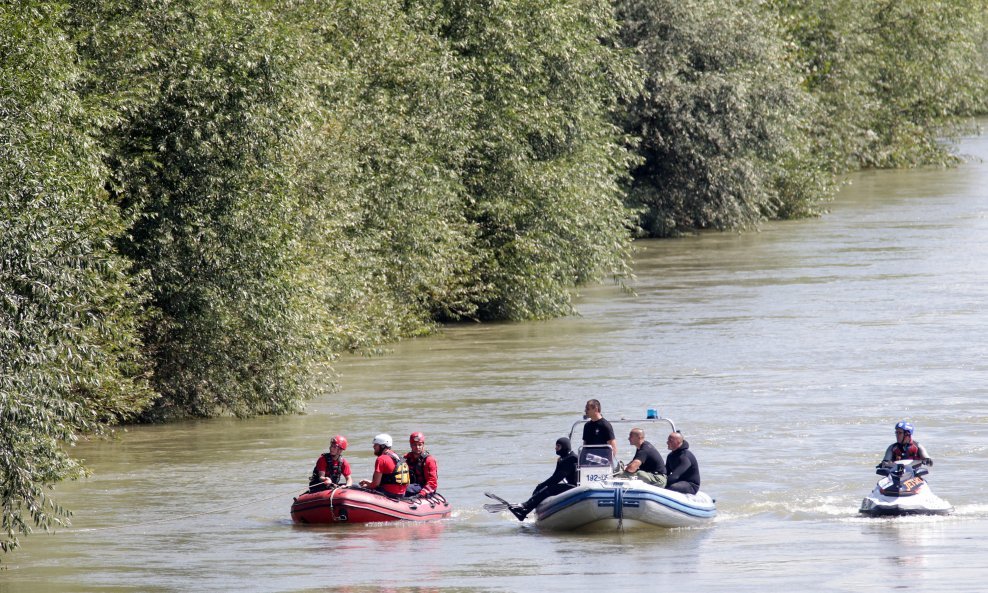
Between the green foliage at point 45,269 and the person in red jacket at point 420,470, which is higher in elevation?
the green foliage at point 45,269

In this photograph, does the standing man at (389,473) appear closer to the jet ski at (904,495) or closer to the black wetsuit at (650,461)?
the black wetsuit at (650,461)

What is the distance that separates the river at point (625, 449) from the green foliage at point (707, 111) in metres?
7.17

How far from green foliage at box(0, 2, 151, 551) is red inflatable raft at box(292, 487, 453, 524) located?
9.55 feet

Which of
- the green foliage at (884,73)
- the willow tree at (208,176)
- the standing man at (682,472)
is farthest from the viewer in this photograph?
the green foliage at (884,73)

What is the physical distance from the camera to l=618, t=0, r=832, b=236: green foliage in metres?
50.5

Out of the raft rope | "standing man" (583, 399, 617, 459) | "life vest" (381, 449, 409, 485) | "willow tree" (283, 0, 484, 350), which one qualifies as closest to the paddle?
"life vest" (381, 449, 409, 485)

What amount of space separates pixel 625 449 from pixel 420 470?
5.17 m

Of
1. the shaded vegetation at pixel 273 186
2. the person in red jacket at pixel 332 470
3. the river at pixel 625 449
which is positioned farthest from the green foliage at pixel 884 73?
the person in red jacket at pixel 332 470

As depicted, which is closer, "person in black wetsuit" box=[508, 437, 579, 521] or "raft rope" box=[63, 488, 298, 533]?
"raft rope" box=[63, 488, 298, 533]

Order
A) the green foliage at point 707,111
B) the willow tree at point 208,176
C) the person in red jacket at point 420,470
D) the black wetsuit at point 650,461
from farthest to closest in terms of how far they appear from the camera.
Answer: the green foliage at point 707,111 → the willow tree at point 208,176 → the person in red jacket at point 420,470 → the black wetsuit at point 650,461

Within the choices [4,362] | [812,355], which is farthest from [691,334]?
[4,362]

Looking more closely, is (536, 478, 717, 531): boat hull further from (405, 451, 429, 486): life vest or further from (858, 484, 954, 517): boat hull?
(858, 484, 954, 517): boat hull

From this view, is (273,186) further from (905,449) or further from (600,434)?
(905,449)

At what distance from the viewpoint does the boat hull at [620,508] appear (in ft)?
63.0
